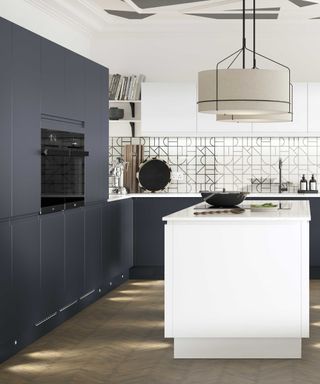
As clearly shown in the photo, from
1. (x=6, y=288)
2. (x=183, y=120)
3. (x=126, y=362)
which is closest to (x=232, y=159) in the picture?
(x=183, y=120)

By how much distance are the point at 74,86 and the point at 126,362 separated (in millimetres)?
2470

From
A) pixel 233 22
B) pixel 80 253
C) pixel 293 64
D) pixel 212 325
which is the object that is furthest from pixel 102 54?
pixel 212 325

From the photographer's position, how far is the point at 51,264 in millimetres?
5898

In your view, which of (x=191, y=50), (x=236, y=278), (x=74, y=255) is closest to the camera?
(x=236, y=278)

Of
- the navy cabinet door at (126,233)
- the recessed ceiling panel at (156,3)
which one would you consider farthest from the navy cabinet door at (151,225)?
the recessed ceiling panel at (156,3)

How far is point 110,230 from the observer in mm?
7867

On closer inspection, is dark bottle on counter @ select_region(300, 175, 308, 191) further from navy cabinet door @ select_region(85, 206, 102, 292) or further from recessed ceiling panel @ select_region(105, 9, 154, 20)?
navy cabinet door @ select_region(85, 206, 102, 292)

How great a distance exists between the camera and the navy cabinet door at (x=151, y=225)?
356 inches

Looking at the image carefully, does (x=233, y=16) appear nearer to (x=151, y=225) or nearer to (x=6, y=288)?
(x=151, y=225)

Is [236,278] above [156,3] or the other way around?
the other way around

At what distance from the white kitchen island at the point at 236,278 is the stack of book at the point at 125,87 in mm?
4357

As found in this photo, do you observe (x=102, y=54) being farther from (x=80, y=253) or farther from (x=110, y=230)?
(x=80, y=253)

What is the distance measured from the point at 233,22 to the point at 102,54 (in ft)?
5.07

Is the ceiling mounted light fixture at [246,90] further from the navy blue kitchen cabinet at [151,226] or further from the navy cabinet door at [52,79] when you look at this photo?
the navy blue kitchen cabinet at [151,226]
